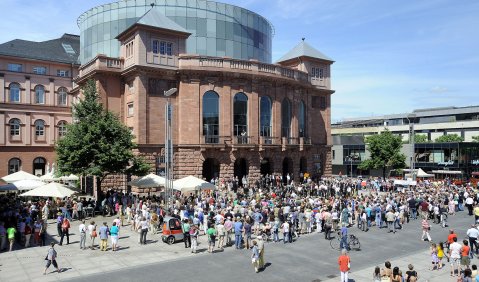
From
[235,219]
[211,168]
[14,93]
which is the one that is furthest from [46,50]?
[235,219]

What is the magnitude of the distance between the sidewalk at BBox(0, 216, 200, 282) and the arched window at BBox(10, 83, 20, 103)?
4184 centimetres

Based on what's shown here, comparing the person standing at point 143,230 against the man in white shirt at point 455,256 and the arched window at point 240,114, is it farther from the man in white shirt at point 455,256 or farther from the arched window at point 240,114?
the arched window at point 240,114

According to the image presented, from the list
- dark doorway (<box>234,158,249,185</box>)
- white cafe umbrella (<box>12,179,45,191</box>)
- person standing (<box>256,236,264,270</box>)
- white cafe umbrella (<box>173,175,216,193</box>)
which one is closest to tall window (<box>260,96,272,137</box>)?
dark doorway (<box>234,158,249,185</box>)

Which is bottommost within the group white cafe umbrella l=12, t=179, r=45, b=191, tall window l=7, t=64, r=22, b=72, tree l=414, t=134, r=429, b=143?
white cafe umbrella l=12, t=179, r=45, b=191

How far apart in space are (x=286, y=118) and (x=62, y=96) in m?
35.2

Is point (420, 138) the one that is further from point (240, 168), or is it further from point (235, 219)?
point (235, 219)

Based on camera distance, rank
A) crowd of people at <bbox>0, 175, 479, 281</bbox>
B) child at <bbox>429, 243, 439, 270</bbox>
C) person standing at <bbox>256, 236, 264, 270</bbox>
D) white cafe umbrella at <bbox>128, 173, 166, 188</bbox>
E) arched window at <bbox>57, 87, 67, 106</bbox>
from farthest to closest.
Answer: arched window at <bbox>57, 87, 67, 106</bbox> → white cafe umbrella at <bbox>128, 173, 166, 188</bbox> → crowd of people at <bbox>0, 175, 479, 281</bbox> → child at <bbox>429, 243, 439, 270</bbox> → person standing at <bbox>256, 236, 264, 270</bbox>

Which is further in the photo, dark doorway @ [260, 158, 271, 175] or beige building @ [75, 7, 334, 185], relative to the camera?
dark doorway @ [260, 158, 271, 175]

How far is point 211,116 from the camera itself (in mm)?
44906

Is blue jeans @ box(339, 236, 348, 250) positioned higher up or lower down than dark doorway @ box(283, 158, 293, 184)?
lower down

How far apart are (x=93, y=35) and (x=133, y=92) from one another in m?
25.4

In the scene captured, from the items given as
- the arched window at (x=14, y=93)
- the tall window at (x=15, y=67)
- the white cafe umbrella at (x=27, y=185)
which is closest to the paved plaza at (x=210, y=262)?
the white cafe umbrella at (x=27, y=185)

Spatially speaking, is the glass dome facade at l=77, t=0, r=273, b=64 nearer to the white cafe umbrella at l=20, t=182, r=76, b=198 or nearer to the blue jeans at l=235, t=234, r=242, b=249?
the white cafe umbrella at l=20, t=182, r=76, b=198

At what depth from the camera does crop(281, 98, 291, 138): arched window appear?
50.6 metres
